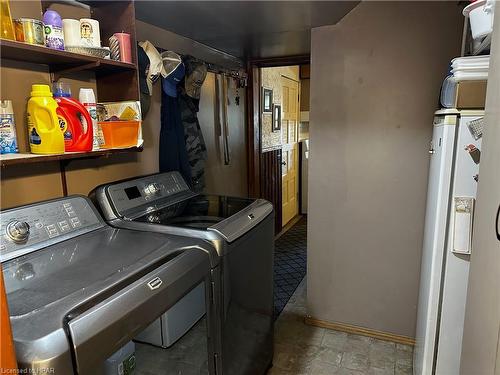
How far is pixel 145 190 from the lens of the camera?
173 centimetres

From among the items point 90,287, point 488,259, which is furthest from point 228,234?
point 488,259

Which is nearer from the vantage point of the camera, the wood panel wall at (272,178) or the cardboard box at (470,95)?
the cardboard box at (470,95)

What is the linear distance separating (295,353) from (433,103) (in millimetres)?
1715

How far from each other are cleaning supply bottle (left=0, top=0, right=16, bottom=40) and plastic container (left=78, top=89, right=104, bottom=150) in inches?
12.9

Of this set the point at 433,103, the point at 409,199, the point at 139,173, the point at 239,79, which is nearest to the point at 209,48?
the point at 239,79

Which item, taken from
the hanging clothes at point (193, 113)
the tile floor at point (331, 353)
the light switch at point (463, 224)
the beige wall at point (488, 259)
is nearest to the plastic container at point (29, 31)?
the hanging clothes at point (193, 113)

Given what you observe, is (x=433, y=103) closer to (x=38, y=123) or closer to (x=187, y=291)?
(x=187, y=291)

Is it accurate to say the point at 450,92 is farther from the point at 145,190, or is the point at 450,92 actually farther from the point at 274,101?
the point at 274,101

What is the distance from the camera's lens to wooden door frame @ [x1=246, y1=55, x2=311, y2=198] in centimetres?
317

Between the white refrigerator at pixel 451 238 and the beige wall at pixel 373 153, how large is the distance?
67 centimetres

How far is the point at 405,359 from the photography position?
2.12 meters

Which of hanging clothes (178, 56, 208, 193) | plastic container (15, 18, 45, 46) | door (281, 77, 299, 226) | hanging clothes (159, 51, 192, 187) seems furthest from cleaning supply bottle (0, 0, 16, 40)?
door (281, 77, 299, 226)

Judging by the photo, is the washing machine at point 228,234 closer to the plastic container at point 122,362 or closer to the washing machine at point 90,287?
the washing machine at point 90,287

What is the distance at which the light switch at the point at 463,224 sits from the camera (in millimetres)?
1312
